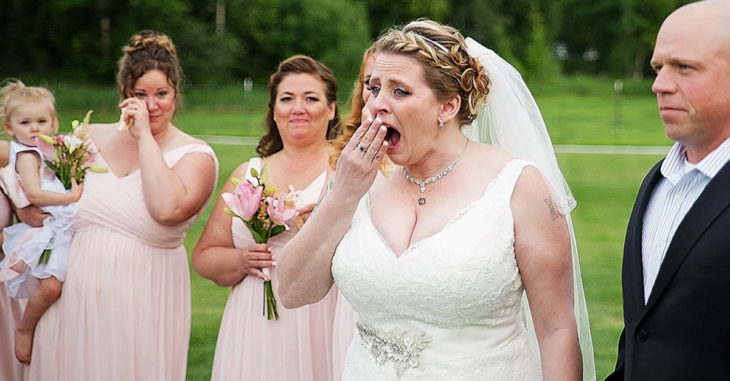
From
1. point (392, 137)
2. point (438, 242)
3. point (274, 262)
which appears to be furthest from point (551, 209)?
point (274, 262)

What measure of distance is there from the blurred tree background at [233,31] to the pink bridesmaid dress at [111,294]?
39.7 m

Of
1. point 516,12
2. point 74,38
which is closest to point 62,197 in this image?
point 74,38

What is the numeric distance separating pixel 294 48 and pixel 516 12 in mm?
19873

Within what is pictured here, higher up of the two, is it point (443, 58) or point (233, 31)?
point (443, 58)

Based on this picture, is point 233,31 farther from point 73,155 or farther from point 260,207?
point 260,207

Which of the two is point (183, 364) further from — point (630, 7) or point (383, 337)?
point (630, 7)

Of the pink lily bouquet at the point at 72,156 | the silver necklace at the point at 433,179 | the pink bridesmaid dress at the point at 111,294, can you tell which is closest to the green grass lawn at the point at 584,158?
the pink bridesmaid dress at the point at 111,294

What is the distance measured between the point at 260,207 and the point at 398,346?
1.66 meters

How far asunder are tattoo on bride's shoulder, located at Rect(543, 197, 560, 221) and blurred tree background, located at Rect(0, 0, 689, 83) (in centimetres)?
4218

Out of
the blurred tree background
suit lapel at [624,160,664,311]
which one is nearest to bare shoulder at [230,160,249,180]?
suit lapel at [624,160,664,311]

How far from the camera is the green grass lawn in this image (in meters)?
9.30

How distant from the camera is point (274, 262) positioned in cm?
502

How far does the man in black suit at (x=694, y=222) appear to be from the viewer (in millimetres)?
2588

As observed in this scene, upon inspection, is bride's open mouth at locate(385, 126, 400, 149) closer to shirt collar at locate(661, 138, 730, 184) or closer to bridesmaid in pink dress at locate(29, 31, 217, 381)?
shirt collar at locate(661, 138, 730, 184)
